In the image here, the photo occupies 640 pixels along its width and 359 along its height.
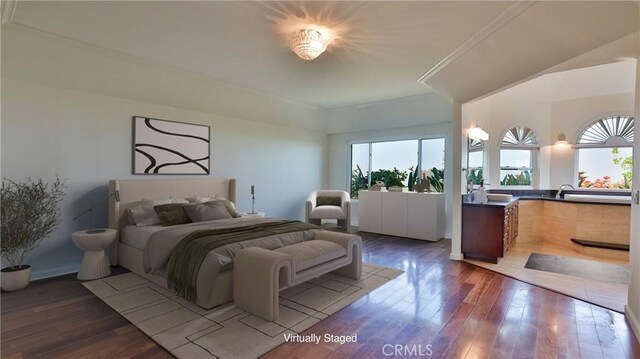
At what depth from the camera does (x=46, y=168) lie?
3.58 m

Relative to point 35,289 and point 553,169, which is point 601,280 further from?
point 35,289

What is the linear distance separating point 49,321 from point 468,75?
4.90 metres

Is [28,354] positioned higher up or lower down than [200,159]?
lower down

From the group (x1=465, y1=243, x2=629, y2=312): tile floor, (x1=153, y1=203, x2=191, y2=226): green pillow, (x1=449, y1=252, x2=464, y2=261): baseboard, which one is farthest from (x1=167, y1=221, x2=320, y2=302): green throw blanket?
(x1=465, y1=243, x2=629, y2=312): tile floor

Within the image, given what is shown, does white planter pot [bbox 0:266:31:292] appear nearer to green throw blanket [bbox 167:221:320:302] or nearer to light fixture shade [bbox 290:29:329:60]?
green throw blanket [bbox 167:221:320:302]

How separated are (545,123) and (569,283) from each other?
345cm

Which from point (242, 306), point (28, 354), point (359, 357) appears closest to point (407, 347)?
point (359, 357)

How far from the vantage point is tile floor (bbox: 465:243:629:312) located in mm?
3029

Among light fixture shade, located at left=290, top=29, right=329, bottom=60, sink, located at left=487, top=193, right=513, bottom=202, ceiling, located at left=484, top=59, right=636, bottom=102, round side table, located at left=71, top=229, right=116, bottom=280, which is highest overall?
ceiling, located at left=484, top=59, right=636, bottom=102

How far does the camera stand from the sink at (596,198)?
477 centimetres

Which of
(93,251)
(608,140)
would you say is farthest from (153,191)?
(608,140)

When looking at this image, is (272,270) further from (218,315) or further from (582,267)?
(582,267)

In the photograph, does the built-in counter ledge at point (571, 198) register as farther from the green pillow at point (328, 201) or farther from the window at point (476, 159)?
the green pillow at point (328, 201)

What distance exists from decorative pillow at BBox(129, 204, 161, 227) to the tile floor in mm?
4423
